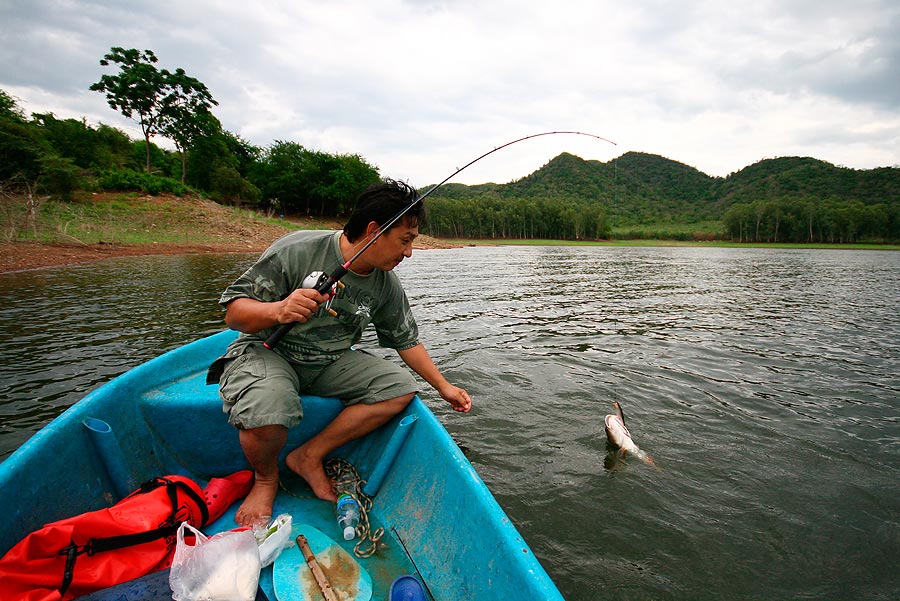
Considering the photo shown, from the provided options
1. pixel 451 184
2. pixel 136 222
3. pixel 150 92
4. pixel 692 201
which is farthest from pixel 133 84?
pixel 692 201

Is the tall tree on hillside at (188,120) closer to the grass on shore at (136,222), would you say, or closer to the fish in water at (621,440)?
the grass on shore at (136,222)

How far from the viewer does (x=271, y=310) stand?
240 centimetres

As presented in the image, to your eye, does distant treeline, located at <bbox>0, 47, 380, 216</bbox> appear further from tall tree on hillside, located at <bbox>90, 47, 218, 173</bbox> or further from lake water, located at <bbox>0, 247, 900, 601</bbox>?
lake water, located at <bbox>0, 247, 900, 601</bbox>

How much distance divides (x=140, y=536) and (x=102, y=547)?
0.16 m

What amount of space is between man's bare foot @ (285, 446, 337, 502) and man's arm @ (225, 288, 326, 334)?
0.93 metres

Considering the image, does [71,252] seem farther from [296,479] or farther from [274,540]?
[274,540]

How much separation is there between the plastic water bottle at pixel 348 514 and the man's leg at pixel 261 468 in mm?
412

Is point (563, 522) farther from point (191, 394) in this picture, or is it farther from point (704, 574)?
point (191, 394)

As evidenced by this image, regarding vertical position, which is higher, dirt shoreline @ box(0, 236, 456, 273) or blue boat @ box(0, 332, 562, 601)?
dirt shoreline @ box(0, 236, 456, 273)

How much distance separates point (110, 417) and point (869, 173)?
14870 centimetres

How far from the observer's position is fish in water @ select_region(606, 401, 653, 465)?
157 inches

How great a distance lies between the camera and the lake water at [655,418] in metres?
2.85

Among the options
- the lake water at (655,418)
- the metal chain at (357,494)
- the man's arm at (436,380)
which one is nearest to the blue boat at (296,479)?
the metal chain at (357,494)

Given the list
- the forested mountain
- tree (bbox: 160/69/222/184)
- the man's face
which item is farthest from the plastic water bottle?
the forested mountain
